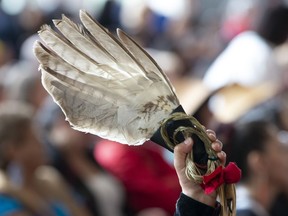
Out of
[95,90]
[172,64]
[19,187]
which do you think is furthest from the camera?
[172,64]

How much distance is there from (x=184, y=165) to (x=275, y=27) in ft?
14.9

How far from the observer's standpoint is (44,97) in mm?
7965

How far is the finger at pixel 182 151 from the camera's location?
309 cm

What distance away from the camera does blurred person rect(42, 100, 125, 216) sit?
6.25 meters

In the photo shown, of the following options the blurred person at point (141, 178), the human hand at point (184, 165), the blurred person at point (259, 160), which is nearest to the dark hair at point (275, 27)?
the blurred person at point (141, 178)

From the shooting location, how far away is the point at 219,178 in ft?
10.0

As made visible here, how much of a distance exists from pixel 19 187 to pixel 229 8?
8.84 meters

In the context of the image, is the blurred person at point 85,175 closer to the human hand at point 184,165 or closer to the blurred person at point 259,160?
the blurred person at point 259,160

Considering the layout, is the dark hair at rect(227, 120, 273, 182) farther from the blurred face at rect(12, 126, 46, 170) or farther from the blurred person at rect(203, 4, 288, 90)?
the blurred person at rect(203, 4, 288, 90)

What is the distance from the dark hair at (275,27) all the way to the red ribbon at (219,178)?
449cm

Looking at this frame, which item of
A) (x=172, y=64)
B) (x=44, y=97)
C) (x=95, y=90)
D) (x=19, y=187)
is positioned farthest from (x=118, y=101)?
(x=172, y=64)

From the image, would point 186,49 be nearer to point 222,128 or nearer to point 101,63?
point 222,128

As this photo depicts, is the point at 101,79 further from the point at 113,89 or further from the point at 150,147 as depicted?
the point at 150,147

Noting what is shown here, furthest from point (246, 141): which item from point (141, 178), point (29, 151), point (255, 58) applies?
point (255, 58)
